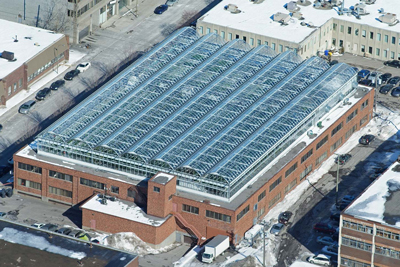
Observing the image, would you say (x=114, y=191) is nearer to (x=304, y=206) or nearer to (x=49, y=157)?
(x=49, y=157)

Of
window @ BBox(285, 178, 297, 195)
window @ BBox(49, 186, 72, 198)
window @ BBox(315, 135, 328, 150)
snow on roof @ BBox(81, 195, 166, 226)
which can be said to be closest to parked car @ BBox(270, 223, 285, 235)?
window @ BBox(285, 178, 297, 195)

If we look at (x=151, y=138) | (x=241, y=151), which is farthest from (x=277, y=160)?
(x=151, y=138)

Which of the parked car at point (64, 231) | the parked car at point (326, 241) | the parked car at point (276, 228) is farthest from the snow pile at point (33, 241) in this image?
the parked car at point (326, 241)

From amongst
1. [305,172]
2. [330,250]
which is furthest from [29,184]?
[330,250]

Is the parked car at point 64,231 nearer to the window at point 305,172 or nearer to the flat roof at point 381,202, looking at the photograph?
the window at point 305,172

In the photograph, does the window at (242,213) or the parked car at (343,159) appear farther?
the parked car at (343,159)
